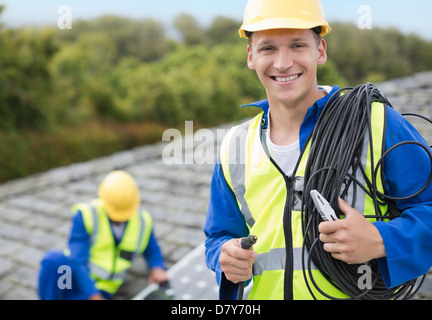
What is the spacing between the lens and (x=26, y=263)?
4535 mm

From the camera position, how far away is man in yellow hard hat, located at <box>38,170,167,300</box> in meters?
3.27

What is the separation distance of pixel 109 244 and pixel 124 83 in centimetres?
1349

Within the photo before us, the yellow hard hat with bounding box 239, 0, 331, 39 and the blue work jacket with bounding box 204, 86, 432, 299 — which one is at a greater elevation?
the yellow hard hat with bounding box 239, 0, 331, 39

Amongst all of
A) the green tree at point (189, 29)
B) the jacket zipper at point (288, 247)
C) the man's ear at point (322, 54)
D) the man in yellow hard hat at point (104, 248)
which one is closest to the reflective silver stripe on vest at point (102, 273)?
the man in yellow hard hat at point (104, 248)

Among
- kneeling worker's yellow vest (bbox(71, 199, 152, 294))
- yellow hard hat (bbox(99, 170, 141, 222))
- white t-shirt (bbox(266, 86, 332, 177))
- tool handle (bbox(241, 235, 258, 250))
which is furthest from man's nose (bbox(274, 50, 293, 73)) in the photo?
kneeling worker's yellow vest (bbox(71, 199, 152, 294))

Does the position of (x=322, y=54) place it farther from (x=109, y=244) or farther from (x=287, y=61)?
Answer: (x=109, y=244)

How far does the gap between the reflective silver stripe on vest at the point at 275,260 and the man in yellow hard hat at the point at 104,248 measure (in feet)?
7.27

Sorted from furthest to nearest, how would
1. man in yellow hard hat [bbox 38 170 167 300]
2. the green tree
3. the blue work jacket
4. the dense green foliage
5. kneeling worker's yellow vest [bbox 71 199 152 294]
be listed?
the green tree < the dense green foliage < kneeling worker's yellow vest [bbox 71 199 152 294] < man in yellow hard hat [bbox 38 170 167 300] < the blue work jacket

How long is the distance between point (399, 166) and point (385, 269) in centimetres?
34

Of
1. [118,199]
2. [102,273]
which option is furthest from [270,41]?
[102,273]

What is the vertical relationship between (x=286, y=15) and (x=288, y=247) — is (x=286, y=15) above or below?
above

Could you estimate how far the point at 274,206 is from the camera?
1461 mm

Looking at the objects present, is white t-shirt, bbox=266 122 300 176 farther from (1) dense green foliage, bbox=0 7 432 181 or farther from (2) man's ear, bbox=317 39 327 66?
(1) dense green foliage, bbox=0 7 432 181

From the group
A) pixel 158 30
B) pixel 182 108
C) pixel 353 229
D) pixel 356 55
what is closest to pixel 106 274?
pixel 353 229
